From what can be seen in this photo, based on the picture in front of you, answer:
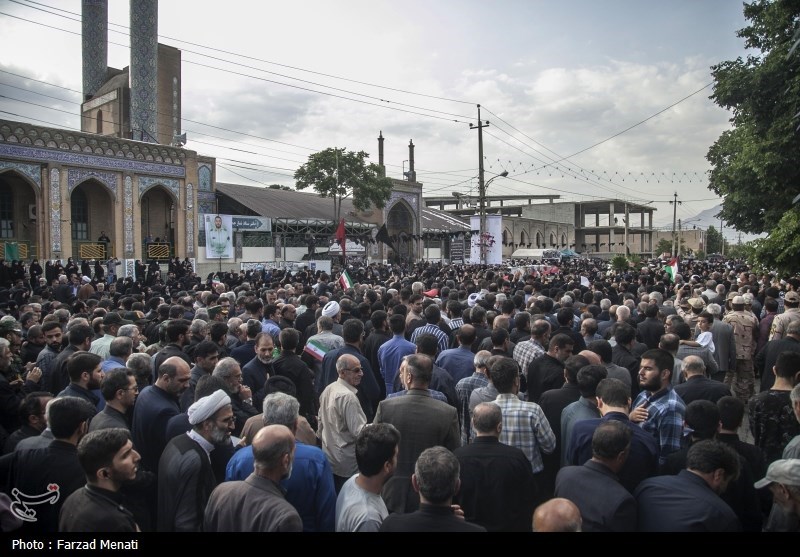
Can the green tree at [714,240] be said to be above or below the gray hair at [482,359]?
above

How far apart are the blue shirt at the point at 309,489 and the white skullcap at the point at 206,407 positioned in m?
0.36

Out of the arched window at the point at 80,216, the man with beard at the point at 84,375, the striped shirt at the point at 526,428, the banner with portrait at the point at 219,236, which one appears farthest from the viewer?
the banner with portrait at the point at 219,236

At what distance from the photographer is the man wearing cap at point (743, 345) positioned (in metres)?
7.86

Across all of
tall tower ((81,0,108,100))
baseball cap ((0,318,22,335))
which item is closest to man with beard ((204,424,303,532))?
baseball cap ((0,318,22,335))

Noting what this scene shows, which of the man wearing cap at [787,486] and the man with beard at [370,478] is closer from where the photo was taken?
the man wearing cap at [787,486]

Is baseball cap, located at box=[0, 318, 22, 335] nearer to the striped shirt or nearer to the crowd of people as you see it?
the crowd of people

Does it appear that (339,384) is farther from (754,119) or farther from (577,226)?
(577,226)

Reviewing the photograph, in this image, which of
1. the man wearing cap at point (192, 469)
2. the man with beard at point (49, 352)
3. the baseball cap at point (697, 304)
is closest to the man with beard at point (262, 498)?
the man wearing cap at point (192, 469)

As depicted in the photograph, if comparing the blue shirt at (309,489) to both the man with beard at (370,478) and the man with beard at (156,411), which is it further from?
the man with beard at (156,411)

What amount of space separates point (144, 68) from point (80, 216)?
834 centimetres

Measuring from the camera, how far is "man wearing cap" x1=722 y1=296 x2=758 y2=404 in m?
7.86

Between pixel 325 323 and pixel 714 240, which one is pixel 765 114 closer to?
pixel 325 323

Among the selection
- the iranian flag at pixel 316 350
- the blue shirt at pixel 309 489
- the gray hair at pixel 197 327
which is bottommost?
the blue shirt at pixel 309 489
